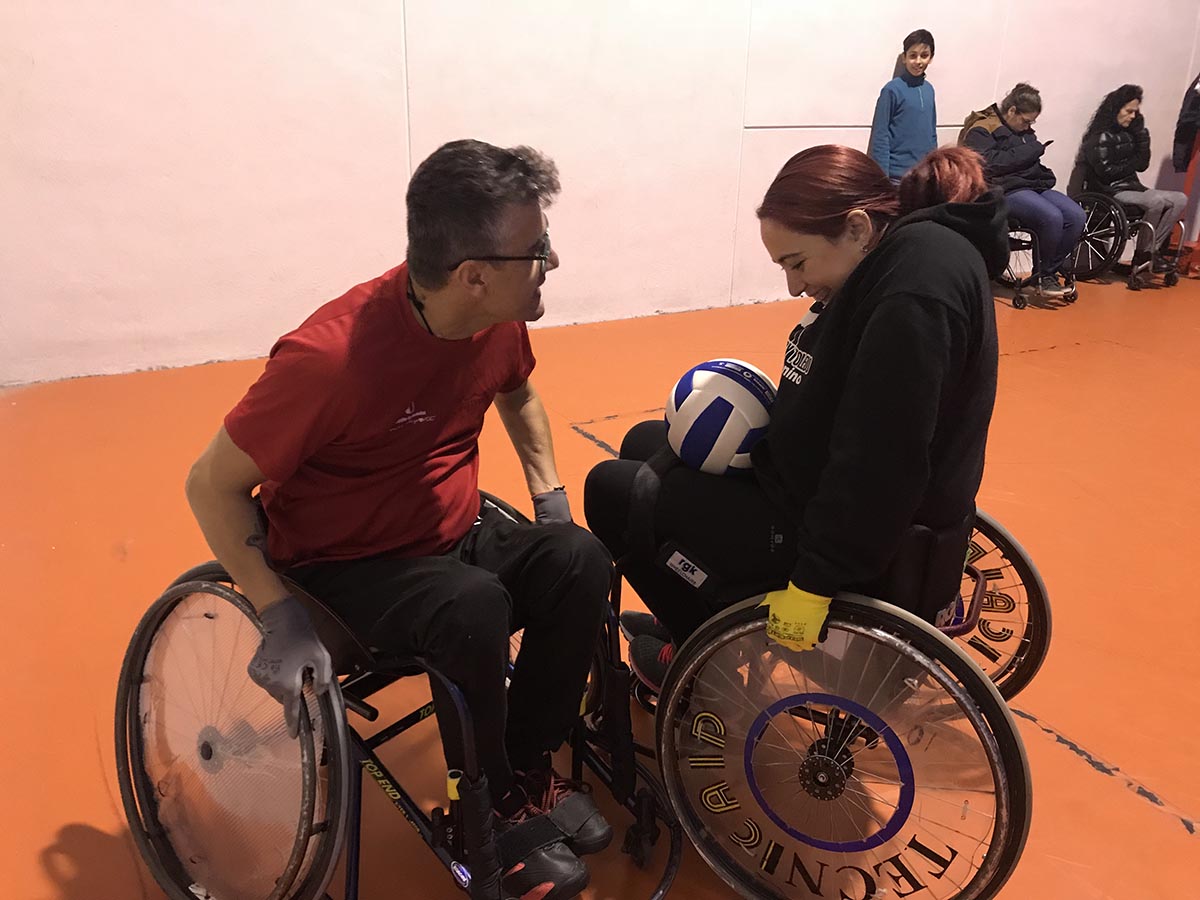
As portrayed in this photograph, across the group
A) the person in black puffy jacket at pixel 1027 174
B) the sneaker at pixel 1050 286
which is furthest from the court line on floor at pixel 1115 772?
the sneaker at pixel 1050 286

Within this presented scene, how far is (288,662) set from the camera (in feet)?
4.11

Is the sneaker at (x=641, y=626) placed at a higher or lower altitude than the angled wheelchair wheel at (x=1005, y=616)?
lower

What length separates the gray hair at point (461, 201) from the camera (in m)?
1.33

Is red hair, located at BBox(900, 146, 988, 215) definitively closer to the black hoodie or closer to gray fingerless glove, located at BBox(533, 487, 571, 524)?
the black hoodie

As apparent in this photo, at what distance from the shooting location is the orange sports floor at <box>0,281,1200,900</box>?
165 cm

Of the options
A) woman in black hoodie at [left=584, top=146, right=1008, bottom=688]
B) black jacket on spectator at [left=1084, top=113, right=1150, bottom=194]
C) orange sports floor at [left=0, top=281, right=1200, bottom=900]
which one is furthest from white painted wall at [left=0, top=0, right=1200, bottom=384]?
woman in black hoodie at [left=584, top=146, right=1008, bottom=688]

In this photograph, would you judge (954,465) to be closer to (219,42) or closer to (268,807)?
(268,807)

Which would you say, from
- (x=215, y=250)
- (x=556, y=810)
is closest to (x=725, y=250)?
(x=215, y=250)

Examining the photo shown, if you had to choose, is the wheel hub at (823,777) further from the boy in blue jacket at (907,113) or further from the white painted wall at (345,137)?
the boy in blue jacket at (907,113)

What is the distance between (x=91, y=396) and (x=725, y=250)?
3.54 metres

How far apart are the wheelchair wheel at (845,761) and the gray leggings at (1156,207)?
6.12 m

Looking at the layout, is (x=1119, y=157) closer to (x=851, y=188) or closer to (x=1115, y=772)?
(x=1115, y=772)

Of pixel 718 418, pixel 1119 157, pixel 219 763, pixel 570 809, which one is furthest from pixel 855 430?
pixel 1119 157

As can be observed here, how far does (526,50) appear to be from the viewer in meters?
4.44
